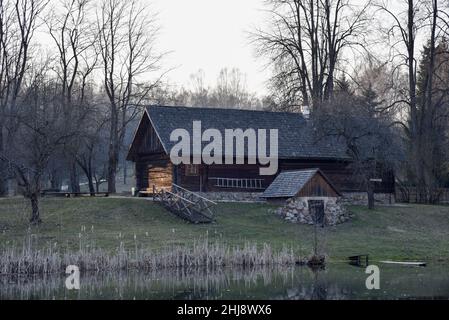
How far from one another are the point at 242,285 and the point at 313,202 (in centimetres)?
1534

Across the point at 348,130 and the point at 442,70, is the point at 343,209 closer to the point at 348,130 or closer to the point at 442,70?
the point at 348,130

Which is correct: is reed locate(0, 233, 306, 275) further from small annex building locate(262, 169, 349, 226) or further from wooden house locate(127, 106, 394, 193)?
wooden house locate(127, 106, 394, 193)

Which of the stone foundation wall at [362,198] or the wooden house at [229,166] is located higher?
the wooden house at [229,166]

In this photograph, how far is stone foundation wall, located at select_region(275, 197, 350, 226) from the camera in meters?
38.5

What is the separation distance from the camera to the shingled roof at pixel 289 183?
39.2 m

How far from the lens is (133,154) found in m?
47.7

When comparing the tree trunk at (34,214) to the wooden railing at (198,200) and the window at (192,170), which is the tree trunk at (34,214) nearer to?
the wooden railing at (198,200)

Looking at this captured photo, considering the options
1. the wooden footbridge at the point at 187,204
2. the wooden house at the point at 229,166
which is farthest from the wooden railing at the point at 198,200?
the wooden house at the point at 229,166

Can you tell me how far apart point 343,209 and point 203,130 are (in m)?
9.22

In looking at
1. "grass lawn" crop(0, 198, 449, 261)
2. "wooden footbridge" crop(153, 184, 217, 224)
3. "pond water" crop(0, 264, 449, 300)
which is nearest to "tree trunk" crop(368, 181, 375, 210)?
"grass lawn" crop(0, 198, 449, 261)

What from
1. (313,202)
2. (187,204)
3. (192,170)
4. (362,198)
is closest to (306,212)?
(313,202)

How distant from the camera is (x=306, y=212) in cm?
3872

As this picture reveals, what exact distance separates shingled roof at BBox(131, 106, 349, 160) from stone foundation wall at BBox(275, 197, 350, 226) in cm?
571
